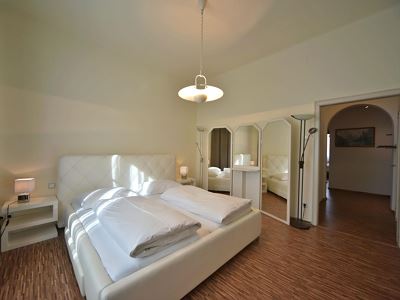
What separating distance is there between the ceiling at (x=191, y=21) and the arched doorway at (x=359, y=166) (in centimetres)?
219

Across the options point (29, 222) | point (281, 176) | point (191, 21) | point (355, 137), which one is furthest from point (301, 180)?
point (29, 222)

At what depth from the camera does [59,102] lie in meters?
2.64

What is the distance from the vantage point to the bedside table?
2084 mm

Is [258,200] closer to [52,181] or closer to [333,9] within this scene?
[333,9]

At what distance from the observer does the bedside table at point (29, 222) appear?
2084mm

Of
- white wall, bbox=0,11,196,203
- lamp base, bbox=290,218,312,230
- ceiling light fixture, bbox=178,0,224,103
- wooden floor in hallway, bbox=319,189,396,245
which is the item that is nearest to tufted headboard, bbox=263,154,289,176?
lamp base, bbox=290,218,312,230

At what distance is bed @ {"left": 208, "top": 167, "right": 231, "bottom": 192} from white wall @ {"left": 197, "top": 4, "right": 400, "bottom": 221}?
1.25m

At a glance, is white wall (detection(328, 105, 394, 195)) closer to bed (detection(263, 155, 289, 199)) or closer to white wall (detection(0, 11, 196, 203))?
bed (detection(263, 155, 289, 199))

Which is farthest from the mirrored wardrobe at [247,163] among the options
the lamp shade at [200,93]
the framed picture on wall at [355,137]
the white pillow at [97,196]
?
the framed picture on wall at [355,137]

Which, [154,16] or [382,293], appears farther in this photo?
[154,16]

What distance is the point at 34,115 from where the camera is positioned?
8.03 ft

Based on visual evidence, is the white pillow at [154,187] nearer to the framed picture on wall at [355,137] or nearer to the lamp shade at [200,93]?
the lamp shade at [200,93]

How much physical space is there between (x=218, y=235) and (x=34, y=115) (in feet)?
10.1

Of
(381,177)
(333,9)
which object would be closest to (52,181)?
(333,9)
